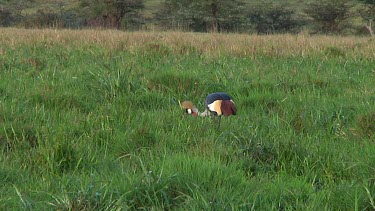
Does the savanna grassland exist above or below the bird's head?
below

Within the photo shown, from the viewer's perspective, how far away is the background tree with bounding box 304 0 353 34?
36.0 metres

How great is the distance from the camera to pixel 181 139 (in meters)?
2.76

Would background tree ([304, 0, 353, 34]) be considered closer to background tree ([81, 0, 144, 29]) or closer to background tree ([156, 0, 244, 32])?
background tree ([156, 0, 244, 32])

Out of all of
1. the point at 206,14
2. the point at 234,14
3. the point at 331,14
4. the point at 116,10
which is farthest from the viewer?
the point at 234,14

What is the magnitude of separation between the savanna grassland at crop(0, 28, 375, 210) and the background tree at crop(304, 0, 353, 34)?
3308cm

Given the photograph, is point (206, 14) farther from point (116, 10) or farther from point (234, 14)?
point (116, 10)

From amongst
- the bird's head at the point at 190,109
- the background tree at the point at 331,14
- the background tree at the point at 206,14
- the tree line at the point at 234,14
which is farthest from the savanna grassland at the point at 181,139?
the background tree at the point at 331,14

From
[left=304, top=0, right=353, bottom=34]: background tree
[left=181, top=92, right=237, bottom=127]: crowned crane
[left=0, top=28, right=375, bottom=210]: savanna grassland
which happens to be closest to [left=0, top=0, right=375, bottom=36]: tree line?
[left=304, top=0, right=353, bottom=34]: background tree

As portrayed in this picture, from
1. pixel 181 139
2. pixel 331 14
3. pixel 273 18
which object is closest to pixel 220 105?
pixel 181 139

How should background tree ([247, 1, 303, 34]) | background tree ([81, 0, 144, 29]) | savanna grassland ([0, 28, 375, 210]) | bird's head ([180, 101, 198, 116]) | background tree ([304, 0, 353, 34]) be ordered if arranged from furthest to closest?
background tree ([247, 1, 303, 34]) → background tree ([81, 0, 144, 29]) → background tree ([304, 0, 353, 34]) → bird's head ([180, 101, 198, 116]) → savanna grassland ([0, 28, 375, 210])

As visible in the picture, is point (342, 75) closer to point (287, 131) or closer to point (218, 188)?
point (287, 131)

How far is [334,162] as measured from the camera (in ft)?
7.73

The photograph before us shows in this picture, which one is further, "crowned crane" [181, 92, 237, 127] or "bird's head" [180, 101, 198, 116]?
"bird's head" [180, 101, 198, 116]

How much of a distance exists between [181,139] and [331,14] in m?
36.7
